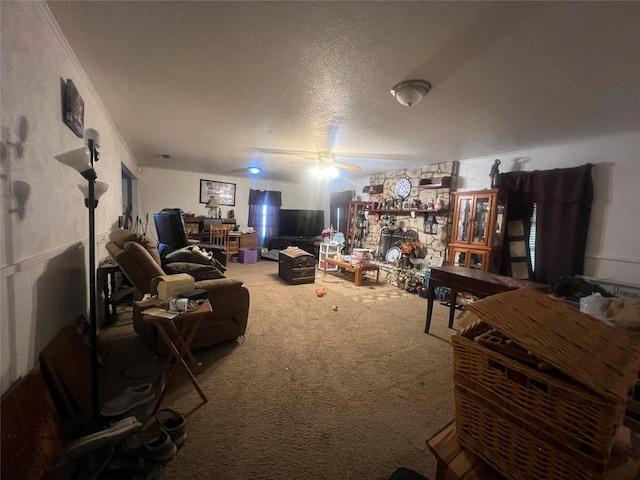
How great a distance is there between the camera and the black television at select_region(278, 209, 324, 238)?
7.08 m

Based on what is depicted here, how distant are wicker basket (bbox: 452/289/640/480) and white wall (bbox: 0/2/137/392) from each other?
Answer: 1.73 m

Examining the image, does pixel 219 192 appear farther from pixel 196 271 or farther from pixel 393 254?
pixel 196 271

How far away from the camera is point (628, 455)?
607 mm

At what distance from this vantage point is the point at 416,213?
4938mm

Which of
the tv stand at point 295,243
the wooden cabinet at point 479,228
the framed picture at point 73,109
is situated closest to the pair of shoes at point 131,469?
the framed picture at point 73,109

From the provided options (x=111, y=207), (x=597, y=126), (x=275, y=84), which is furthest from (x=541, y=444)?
(x=111, y=207)

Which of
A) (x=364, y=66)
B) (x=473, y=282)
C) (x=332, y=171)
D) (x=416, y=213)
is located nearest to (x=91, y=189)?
(x=364, y=66)

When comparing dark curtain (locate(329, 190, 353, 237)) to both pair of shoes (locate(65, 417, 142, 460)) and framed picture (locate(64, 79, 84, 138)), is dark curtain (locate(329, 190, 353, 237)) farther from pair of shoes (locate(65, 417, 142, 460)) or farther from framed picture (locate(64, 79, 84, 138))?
pair of shoes (locate(65, 417, 142, 460))

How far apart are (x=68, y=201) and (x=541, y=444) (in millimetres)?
2638

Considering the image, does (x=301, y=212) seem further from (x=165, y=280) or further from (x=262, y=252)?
(x=165, y=280)

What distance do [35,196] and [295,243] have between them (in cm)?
570

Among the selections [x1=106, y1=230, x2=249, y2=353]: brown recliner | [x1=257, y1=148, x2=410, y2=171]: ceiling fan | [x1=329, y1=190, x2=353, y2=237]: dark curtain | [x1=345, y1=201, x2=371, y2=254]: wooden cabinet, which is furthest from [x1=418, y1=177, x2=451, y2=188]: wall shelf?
[x1=106, y1=230, x2=249, y2=353]: brown recliner

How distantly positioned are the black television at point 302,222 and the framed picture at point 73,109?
17.0 ft

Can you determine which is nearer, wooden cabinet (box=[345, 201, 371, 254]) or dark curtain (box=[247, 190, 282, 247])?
wooden cabinet (box=[345, 201, 371, 254])
